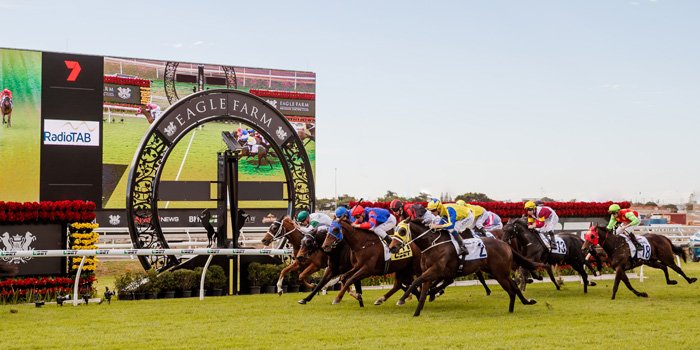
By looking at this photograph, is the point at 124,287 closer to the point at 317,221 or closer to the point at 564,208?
the point at 317,221

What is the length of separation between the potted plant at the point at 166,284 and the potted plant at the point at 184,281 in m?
0.07

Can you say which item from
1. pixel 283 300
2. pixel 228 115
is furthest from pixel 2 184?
pixel 283 300

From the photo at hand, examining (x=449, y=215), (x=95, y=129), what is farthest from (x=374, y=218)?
(x=95, y=129)

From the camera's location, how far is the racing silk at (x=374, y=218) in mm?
11727

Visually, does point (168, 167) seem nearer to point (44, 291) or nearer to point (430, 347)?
point (44, 291)

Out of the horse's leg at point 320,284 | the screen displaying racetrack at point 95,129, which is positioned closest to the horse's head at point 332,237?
the horse's leg at point 320,284

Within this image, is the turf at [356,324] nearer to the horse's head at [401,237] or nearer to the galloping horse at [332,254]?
the galloping horse at [332,254]

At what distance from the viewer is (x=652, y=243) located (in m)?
13.8

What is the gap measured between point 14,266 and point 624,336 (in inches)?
309

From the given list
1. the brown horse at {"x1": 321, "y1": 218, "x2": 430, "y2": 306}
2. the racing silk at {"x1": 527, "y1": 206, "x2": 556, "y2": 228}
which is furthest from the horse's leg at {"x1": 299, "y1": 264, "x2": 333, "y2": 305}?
the racing silk at {"x1": 527, "y1": 206, "x2": 556, "y2": 228}

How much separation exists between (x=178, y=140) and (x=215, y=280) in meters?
2.33

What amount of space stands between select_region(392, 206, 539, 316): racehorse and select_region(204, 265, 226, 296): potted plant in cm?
370

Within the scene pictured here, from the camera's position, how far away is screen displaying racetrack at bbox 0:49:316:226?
23.2 meters

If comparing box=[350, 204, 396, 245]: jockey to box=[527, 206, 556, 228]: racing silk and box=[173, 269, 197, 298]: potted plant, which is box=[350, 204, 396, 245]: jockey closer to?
box=[173, 269, 197, 298]: potted plant
